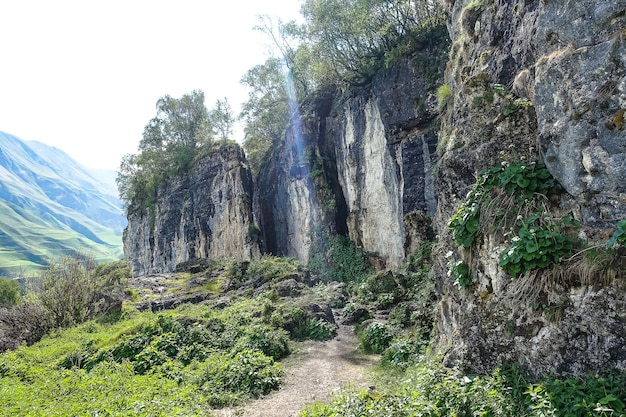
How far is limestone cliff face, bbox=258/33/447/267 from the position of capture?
742 inches

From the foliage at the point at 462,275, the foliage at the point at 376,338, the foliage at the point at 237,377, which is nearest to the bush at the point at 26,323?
the foliage at the point at 237,377

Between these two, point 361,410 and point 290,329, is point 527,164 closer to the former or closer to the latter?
point 361,410

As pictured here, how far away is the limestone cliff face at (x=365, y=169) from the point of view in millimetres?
18859

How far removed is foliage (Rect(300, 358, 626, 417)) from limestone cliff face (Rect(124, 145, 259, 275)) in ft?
81.9

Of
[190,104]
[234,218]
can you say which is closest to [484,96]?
[234,218]

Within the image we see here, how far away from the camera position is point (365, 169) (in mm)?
22625

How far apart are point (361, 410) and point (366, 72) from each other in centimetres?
1995

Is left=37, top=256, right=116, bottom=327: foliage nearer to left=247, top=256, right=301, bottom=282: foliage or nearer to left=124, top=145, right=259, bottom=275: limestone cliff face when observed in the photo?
left=247, top=256, right=301, bottom=282: foliage

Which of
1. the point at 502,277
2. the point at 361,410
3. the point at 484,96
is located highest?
the point at 484,96

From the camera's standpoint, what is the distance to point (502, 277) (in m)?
5.66

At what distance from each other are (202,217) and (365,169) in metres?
18.4

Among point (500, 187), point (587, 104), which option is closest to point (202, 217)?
point (500, 187)

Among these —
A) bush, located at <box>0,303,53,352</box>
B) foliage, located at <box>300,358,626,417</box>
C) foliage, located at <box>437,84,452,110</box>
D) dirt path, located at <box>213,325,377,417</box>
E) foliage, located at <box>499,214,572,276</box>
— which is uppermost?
foliage, located at <box>437,84,452,110</box>

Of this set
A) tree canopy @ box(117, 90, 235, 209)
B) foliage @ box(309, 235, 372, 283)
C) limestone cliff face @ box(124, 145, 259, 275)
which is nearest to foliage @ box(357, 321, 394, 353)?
foliage @ box(309, 235, 372, 283)
